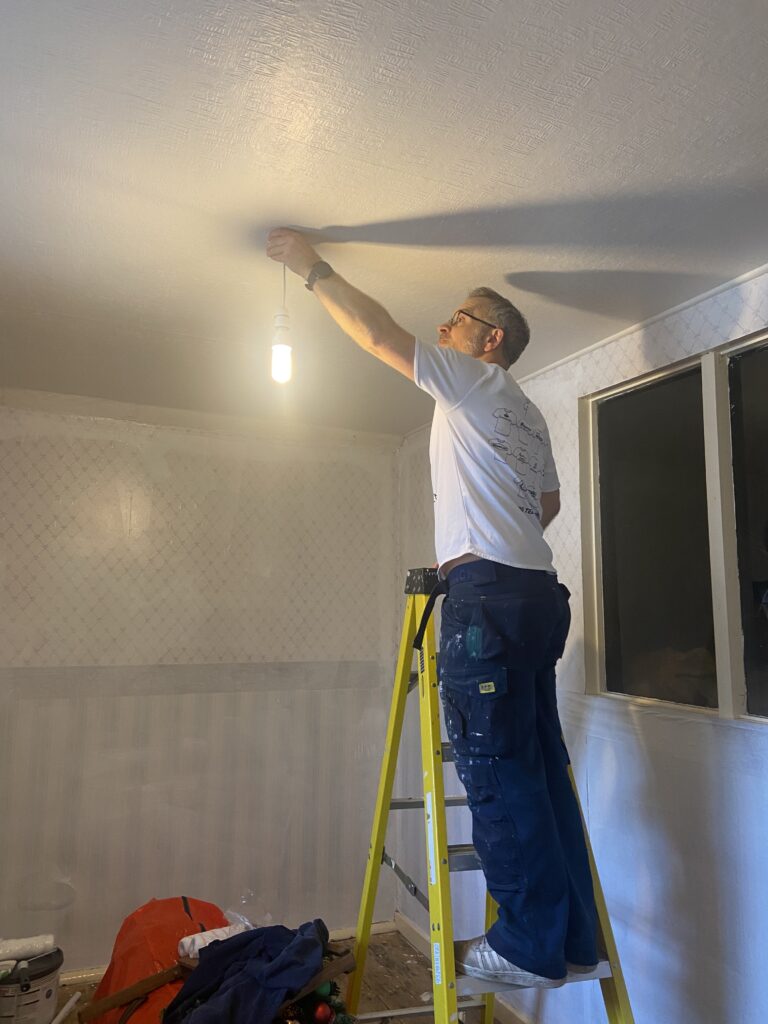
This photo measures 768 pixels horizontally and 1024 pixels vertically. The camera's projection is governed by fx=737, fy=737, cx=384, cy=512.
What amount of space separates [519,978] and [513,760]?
1.47ft

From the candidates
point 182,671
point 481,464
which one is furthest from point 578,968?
point 182,671

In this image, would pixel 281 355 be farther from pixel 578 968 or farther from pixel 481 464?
pixel 578 968

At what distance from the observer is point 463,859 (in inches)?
72.2

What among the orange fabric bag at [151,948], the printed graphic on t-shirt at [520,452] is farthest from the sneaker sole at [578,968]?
the orange fabric bag at [151,948]

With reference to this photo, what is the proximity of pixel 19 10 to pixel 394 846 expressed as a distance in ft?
11.4

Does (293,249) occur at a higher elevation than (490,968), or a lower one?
higher

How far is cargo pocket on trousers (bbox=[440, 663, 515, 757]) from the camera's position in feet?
5.19

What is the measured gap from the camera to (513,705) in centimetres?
162

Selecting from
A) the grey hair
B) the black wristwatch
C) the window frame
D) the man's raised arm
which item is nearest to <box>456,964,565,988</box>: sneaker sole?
the window frame

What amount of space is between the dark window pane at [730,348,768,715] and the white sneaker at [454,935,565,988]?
0.88 metres

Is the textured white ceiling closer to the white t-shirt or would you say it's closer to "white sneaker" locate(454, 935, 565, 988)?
the white t-shirt

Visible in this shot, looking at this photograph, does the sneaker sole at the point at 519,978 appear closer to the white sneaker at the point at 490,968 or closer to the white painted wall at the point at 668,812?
the white sneaker at the point at 490,968

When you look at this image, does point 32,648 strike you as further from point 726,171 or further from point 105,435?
point 726,171

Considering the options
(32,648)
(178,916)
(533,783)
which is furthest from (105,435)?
(533,783)
